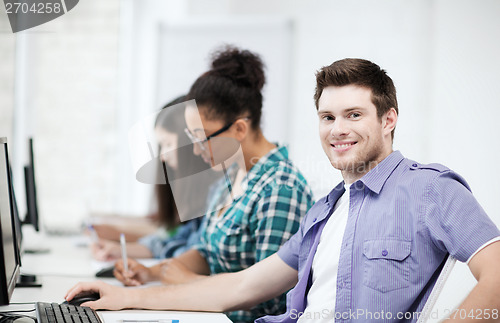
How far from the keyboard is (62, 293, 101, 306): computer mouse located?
3.3 inches

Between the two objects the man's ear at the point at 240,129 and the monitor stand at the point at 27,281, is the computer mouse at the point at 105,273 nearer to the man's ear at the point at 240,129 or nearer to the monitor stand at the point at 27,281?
the monitor stand at the point at 27,281

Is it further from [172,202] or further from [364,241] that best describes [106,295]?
[172,202]

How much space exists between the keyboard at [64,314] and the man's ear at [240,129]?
733 mm

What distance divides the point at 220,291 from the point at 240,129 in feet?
1.83

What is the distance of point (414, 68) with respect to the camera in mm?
3123

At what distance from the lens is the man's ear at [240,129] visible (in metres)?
1.70

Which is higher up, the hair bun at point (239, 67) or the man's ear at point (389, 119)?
the hair bun at point (239, 67)

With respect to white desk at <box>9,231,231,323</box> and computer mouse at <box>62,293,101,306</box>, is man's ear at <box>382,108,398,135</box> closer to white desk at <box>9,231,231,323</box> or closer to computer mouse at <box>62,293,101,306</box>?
white desk at <box>9,231,231,323</box>

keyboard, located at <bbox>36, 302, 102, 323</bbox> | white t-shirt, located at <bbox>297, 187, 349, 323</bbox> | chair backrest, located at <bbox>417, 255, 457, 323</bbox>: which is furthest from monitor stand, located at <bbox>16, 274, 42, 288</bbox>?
chair backrest, located at <bbox>417, 255, 457, 323</bbox>

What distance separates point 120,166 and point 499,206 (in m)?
2.76

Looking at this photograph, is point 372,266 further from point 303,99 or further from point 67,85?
point 67,85

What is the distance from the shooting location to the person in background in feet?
6.20

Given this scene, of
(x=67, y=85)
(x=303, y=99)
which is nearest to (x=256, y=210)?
(x=303, y=99)

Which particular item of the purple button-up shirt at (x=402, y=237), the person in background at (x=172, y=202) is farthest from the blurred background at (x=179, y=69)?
the purple button-up shirt at (x=402, y=237)
